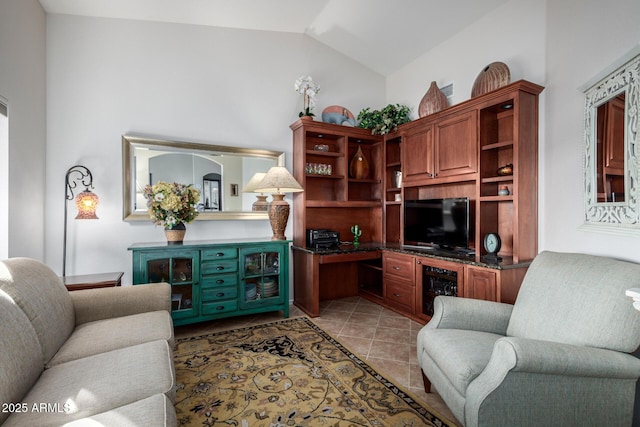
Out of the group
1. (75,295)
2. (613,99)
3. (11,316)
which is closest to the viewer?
(11,316)

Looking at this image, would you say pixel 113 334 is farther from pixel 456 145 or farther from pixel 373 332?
pixel 456 145

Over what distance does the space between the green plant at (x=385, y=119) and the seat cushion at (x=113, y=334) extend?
3106 mm

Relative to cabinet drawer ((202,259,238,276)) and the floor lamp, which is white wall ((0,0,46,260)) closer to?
the floor lamp

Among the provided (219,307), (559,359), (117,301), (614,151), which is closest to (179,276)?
(219,307)

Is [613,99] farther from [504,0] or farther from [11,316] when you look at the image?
[11,316]

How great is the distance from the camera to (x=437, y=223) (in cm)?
327

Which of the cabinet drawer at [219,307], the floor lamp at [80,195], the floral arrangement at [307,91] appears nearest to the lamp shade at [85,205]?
the floor lamp at [80,195]

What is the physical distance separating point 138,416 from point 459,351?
4.72ft

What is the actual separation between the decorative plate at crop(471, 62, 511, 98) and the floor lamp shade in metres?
2.00

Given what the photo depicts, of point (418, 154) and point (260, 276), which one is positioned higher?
point (418, 154)

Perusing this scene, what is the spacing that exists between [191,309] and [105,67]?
249cm

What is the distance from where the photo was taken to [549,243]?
8.46ft

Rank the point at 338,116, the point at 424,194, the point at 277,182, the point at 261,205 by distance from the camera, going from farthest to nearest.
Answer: the point at 338,116 → the point at 424,194 → the point at 261,205 → the point at 277,182

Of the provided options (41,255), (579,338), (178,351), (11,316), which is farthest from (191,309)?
(579,338)
